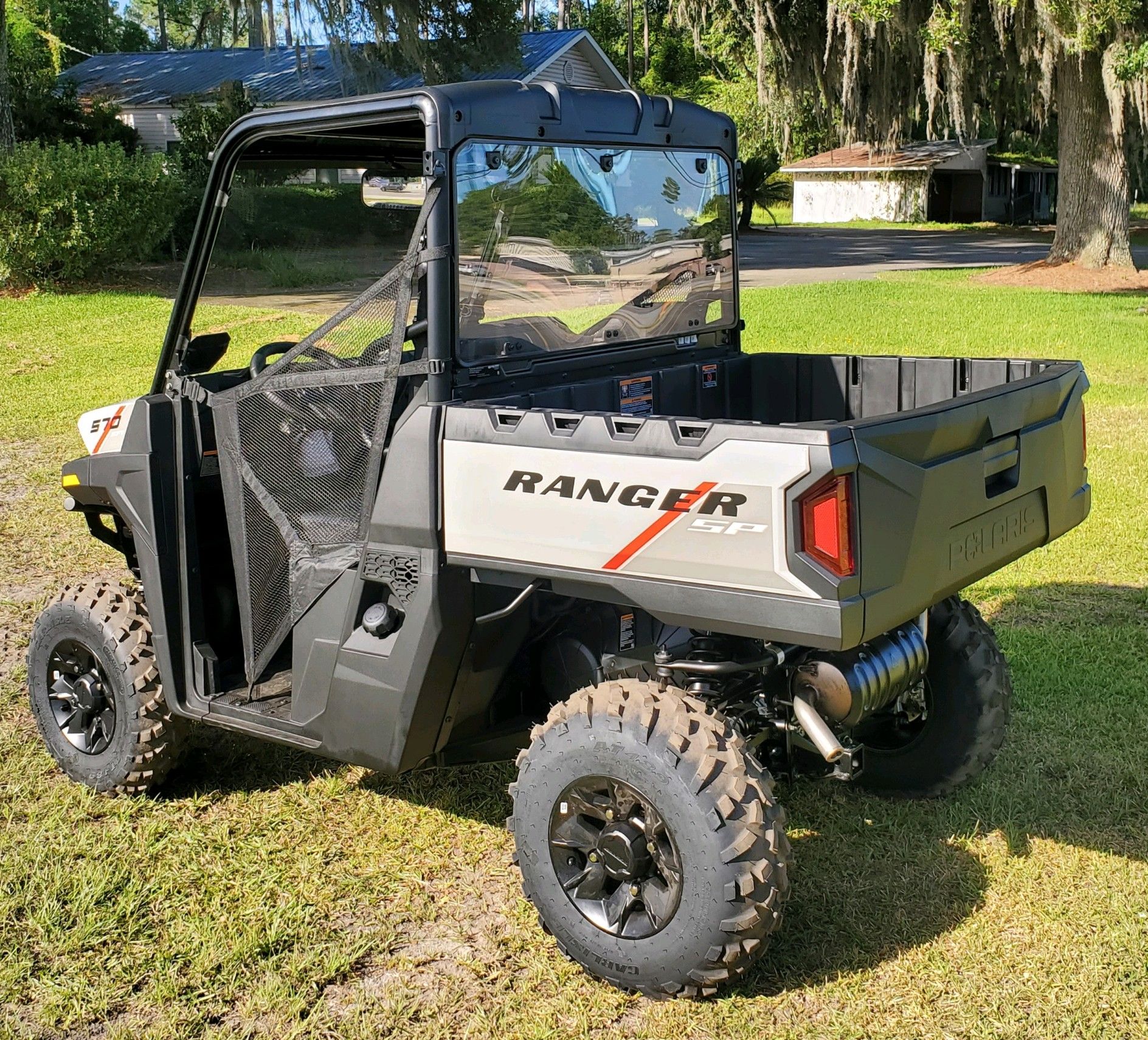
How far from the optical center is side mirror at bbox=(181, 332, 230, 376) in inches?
157

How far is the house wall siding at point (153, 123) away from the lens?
34.6 m

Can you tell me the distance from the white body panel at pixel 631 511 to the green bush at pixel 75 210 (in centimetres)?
1737

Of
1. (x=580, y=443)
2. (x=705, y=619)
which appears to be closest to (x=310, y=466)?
(x=580, y=443)

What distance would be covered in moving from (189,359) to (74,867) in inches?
62.1

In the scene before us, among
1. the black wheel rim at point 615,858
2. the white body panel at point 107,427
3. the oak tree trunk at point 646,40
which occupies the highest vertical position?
the oak tree trunk at point 646,40

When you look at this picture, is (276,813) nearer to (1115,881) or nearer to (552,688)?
(552,688)

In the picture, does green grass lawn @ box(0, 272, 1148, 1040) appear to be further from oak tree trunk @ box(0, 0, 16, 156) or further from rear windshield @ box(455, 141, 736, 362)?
oak tree trunk @ box(0, 0, 16, 156)

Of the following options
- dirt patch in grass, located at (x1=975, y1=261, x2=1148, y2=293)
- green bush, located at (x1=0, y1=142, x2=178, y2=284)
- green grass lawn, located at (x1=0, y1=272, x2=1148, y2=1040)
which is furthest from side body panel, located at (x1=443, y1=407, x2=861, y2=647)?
dirt patch in grass, located at (x1=975, y1=261, x2=1148, y2=293)

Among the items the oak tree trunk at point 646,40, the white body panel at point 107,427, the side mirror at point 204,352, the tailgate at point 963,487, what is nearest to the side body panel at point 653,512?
the tailgate at point 963,487

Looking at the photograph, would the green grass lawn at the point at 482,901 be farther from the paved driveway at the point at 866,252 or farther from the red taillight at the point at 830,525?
the paved driveway at the point at 866,252

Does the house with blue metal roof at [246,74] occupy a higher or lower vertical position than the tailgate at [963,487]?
higher

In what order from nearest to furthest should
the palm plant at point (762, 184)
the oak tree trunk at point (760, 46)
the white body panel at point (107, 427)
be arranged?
the white body panel at point (107, 427)
the oak tree trunk at point (760, 46)
the palm plant at point (762, 184)

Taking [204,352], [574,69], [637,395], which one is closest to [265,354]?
[204,352]

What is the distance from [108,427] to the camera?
4117 mm
